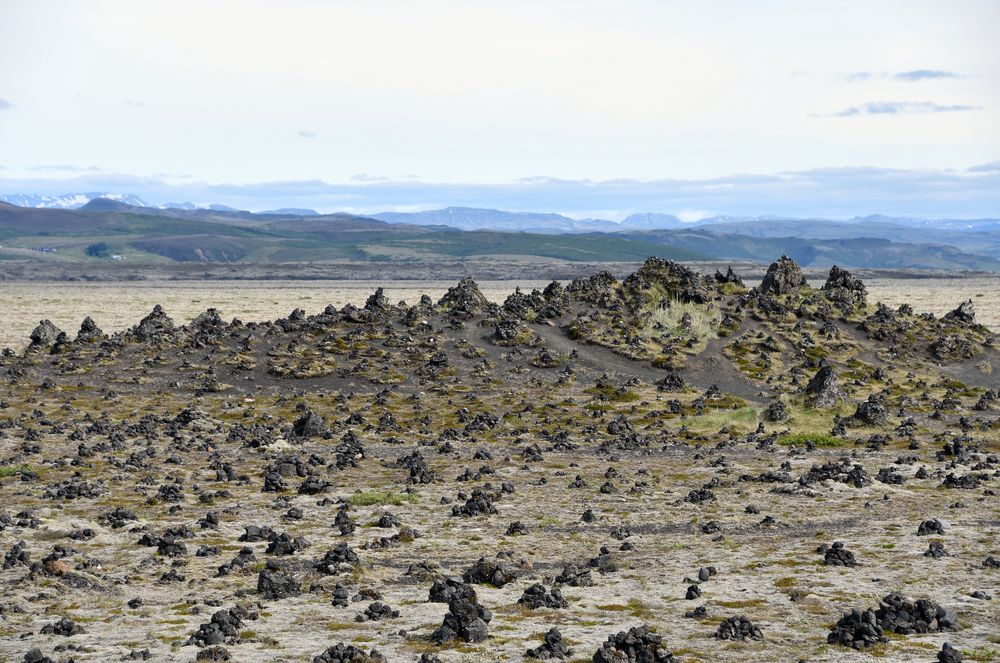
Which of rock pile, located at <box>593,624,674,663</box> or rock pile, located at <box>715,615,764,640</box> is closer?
rock pile, located at <box>593,624,674,663</box>

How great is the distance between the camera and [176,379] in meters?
67.6

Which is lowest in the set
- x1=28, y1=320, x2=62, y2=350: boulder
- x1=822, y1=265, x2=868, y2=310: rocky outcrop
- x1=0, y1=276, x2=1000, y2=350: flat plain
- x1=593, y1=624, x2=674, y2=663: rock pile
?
x1=0, y1=276, x2=1000, y2=350: flat plain

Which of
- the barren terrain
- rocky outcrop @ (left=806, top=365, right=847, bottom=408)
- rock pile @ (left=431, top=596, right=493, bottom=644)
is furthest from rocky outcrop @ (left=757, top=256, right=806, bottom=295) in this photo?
rock pile @ (left=431, top=596, right=493, bottom=644)

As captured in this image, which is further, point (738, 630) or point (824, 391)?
point (824, 391)

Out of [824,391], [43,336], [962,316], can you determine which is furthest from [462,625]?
[962,316]

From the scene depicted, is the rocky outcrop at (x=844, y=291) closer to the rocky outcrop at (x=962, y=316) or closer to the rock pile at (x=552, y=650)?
the rocky outcrop at (x=962, y=316)

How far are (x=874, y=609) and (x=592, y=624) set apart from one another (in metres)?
6.95

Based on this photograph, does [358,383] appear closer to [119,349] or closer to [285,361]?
[285,361]

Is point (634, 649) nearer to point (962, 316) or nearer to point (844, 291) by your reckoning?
point (844, 291)

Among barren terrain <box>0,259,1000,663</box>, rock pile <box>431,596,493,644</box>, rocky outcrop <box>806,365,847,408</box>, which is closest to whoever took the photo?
rock pile <box>431,596,493,644</box>

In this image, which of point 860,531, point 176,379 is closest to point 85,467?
point 176,379

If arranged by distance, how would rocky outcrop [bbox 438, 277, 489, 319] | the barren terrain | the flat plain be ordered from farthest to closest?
the flat plain < rocky outcrop [bbox 438, 277, 489, 319] < the barren terrain

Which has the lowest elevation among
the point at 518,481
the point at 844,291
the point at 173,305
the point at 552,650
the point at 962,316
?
the point at 173,305

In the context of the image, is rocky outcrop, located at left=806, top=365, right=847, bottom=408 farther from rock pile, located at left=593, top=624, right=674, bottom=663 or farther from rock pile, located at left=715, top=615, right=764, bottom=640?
rock pile, located at left=593, top=624, right=674, bottom=663
